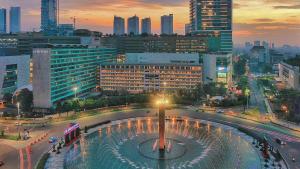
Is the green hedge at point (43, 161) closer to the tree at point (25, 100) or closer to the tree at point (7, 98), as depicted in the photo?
the tree at point (25, 100)

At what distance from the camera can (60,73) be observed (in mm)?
101125

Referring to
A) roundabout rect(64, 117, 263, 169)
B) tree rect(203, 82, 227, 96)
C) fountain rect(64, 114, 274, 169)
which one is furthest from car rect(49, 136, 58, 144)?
tree rect(203, 82, 227, 96)

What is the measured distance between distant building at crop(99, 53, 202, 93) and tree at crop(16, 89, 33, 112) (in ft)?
133

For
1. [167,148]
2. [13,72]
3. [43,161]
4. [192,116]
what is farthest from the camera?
[13,72]

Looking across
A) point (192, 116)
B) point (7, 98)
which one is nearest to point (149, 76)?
point (192, 116)

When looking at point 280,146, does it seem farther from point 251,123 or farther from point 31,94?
point 31,94

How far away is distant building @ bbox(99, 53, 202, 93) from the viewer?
125312 millimetres

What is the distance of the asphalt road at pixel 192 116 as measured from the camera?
51037 mm

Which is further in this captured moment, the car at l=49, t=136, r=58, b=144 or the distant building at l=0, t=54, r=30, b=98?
the distant building at l=0, t=54, r=30, b=98

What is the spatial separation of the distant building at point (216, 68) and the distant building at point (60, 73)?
51.6 metres

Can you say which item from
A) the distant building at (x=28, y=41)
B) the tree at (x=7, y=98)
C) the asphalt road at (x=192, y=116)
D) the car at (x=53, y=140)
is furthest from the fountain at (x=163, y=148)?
the distant building at (x=28, y=41)

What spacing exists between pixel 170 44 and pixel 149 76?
7281 centimetres

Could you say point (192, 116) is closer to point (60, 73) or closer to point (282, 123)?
point (282, 123)

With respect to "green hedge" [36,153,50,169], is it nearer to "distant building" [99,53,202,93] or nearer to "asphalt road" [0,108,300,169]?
"asphalt road" [0,108,300,169]
